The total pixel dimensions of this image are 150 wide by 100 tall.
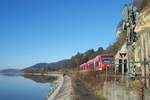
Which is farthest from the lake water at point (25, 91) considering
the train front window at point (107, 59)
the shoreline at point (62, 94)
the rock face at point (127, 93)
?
the rock face at point (127, 93)

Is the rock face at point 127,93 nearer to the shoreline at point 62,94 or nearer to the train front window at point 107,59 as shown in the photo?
the shoreline at point 62,94

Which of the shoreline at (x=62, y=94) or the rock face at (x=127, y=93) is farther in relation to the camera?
the shoreline at (x=62, y=94)

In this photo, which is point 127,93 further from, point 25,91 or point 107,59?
point 25,91

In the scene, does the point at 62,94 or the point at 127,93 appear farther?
the point at 62,94

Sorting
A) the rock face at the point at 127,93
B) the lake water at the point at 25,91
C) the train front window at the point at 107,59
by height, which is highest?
the train front window at the point at 107,59

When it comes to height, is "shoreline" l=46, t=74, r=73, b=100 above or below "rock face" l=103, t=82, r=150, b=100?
below

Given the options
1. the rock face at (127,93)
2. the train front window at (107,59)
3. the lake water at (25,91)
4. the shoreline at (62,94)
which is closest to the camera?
the rock face at (127,93)

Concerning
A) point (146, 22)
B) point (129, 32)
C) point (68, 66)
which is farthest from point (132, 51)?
point (68, 66)

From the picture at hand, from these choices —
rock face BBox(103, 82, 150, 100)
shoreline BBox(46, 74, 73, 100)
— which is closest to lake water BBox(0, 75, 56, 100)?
shoreline BBox(46, 74, 73, 100)

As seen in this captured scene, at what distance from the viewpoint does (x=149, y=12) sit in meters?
35.3

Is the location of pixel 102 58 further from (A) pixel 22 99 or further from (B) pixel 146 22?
(A) pixel 22 99

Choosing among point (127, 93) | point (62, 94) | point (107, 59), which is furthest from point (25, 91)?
point (127, 93)

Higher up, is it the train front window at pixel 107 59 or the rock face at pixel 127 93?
the train front window at pixel 107 59

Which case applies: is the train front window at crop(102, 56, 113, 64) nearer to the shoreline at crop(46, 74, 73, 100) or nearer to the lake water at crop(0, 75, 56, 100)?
the shoreline at crop(46, 74, 73, 100)
